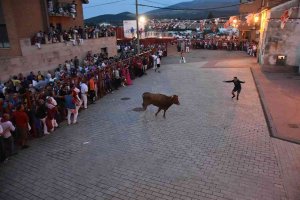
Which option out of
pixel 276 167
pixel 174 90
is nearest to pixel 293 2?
pixel 174 90

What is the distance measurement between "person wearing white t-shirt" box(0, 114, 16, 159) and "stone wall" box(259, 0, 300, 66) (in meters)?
20.1

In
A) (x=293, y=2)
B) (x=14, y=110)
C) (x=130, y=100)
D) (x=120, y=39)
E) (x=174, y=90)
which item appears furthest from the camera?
(x=120, y=39)

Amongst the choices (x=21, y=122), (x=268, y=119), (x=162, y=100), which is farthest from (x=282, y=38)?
(x=21, y=122)

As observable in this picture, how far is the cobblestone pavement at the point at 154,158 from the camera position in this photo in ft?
23.9

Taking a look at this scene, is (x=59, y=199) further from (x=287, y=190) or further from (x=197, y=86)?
(x=197, y=86)

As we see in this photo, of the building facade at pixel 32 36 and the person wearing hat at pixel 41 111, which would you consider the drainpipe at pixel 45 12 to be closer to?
the building facade at pixel 32 36

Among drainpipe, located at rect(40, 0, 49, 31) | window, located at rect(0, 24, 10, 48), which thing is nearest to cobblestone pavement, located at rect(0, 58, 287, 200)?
window, located at rect(0, 24, 10, 48)

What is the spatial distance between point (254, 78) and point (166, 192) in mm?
15755

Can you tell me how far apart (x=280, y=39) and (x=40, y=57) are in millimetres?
18384

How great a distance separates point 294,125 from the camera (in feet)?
37.6

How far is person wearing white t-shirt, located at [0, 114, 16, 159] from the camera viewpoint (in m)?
9.16

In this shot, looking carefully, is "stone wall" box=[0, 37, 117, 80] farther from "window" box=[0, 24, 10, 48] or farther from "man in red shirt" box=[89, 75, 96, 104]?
"man in red shirt" box=[89, 75, 96, 104]

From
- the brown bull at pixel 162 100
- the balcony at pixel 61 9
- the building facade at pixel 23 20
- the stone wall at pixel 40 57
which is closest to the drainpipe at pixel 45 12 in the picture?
the building facade at pixel 23 20

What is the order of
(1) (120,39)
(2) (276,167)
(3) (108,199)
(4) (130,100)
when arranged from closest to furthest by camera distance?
(3) (108,199)
(2) (276,167)
(4) (130,100)
(1) (120,39)
